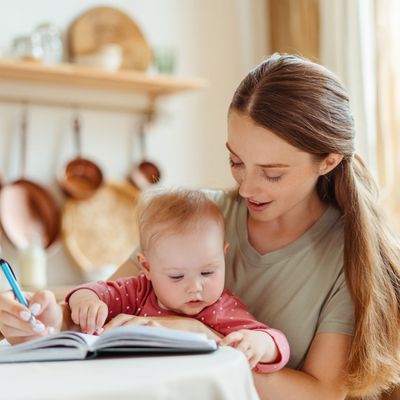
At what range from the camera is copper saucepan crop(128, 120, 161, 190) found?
12.0 ft

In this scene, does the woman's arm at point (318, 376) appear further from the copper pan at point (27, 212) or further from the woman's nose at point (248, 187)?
the copper pan at point (27, 212)

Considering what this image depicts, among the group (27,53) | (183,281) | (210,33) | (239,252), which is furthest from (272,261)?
(210,33)

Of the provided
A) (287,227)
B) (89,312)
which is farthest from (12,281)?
(287,227)

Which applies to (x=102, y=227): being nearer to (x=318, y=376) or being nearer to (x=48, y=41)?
(x=48, y=41)

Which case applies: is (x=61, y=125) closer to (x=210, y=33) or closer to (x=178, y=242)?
(x=210, y=33)

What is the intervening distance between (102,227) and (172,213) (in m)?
1.95

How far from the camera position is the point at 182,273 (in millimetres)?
1619

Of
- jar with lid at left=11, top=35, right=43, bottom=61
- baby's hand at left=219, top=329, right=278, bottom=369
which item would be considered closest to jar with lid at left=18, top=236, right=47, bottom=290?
jar with lid at left=11, top=35, right=43, bottom=61

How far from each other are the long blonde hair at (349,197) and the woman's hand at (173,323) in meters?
0.32

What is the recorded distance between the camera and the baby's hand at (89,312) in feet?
5.11

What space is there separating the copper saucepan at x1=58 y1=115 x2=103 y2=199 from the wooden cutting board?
0.35 metres

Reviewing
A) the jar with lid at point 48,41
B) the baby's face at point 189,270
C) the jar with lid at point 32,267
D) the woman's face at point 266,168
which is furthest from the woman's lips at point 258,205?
the jar with lid at point 48,41

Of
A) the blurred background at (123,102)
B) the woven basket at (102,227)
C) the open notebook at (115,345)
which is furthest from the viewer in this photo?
the woven basket at (102,227)

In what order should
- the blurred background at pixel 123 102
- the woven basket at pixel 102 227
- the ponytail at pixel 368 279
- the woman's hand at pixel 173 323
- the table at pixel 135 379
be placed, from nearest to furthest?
the table at pixel 135 379 → the woman's hand at pixel 173 323 → the ponytail at pixel 368 279 → the blurred background at pixel 123 102 → the woven basket at pixel 102 227
